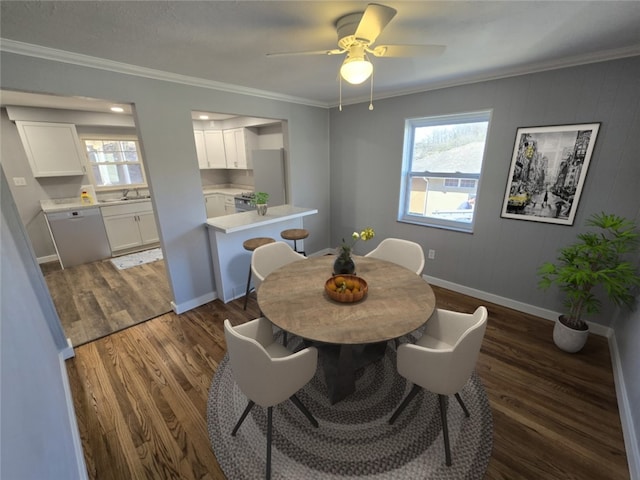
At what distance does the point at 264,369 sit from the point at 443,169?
116 inches

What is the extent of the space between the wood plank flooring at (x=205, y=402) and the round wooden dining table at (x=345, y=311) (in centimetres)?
86

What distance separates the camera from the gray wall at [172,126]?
1839 mm

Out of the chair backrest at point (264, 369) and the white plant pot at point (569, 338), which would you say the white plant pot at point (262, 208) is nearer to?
the chair backrest at point (264, 369)

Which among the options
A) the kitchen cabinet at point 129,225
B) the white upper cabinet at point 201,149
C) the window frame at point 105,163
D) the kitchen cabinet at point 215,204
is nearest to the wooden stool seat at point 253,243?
the kitchen cabinet at point 129,225

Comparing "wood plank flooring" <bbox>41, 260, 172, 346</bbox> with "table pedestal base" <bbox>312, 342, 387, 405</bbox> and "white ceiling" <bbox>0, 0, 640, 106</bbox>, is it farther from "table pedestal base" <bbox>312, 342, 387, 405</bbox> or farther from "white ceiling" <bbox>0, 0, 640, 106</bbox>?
"white ceiling" <bbox>0, 0, 640, 106</bbox>

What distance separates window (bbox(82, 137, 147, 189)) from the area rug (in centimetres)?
467

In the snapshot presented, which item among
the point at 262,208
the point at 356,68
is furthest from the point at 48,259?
the point at 356,68

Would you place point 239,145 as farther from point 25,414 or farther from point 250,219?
point 25,414

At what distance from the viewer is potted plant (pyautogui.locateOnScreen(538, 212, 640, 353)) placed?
6.26ft

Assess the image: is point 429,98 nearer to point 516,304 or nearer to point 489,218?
point 489,218

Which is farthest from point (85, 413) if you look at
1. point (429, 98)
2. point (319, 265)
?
point (429, 98)

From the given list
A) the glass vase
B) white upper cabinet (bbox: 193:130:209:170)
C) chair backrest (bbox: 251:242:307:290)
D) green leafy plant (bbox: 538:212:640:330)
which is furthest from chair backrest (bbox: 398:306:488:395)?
white upper cabinet (bbox: 193:130:209:170)

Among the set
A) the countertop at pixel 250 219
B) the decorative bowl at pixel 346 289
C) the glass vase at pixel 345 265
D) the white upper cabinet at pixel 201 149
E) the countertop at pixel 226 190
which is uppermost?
the white upper cabinet at pixel 201 149

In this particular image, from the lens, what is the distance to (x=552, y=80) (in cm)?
224
